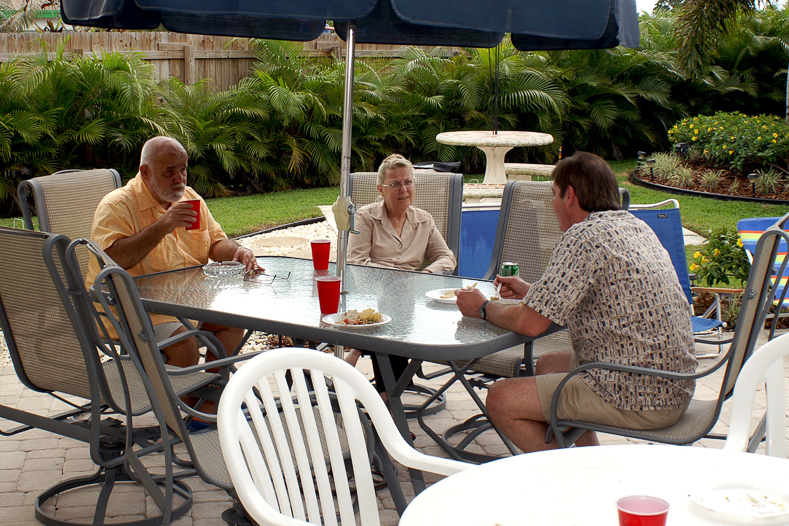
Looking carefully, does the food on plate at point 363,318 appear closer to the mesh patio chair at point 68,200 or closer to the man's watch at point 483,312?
the man's watch at point 483,312

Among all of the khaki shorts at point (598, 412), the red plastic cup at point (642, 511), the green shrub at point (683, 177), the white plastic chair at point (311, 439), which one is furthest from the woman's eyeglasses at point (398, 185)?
the green shrub at point (683, 177)

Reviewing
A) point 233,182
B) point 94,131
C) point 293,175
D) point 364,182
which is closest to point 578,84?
point 293,175

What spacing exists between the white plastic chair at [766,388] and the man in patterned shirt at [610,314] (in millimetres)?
599

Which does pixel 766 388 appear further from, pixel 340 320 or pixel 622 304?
pixel 340 320

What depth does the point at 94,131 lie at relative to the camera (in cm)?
1048

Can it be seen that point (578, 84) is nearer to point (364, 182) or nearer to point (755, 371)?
point (364, 182)

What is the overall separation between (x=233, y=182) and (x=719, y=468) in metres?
12.0

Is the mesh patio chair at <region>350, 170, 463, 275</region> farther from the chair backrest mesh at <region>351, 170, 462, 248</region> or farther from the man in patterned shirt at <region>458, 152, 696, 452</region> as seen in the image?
the man in patterned shirt at <region>458, 152, 696, 452</region>

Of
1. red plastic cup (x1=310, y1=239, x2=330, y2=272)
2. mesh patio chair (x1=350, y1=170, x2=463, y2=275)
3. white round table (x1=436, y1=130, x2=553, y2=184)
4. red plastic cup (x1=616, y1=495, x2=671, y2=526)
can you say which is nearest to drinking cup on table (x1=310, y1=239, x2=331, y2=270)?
red plastic cup (x1=310, y1=239, x2=330, y2=272)

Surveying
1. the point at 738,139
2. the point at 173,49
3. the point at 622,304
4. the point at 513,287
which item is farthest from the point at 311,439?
the point at 738,139

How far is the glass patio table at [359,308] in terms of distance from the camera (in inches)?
103

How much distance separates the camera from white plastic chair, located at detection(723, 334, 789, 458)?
6.72 ft

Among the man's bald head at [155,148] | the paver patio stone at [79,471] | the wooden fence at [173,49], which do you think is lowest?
the paver patio stone at [79,471]

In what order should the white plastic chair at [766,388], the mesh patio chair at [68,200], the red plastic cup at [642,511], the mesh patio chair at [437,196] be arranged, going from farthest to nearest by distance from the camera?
the mesh patio chair at [437,196]
the mesh patio chair at [68,200]
the white plastic chair at [766,388]
the red plastic cup at [642,511]
